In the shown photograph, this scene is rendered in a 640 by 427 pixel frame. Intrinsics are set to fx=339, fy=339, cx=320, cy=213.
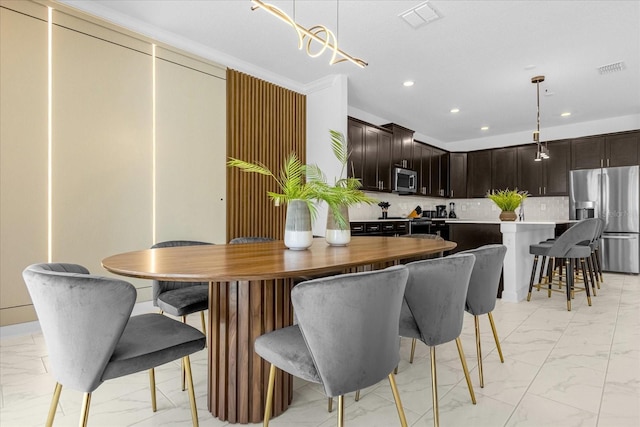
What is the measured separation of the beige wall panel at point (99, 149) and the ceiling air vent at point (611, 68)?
526 cm

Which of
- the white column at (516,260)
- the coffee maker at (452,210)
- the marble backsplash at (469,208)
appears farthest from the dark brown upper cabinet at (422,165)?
the white column at (516,260)

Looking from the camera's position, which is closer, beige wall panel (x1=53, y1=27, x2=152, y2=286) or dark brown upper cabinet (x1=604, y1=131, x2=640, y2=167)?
beige wall panel (x1=53, y1=27, x2=152, y2=286)

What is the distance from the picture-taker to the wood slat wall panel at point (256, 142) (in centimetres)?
407

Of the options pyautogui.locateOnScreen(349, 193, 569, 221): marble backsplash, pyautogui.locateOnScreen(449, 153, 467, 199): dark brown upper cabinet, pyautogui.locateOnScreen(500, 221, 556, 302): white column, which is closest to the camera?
pyautogui.locateOnScreen(500, 221, 556, 302): white column

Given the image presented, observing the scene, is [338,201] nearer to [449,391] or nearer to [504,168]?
[449,391]

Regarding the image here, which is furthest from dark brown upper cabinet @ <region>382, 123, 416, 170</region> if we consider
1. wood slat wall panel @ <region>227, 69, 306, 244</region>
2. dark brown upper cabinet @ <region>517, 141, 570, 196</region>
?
dark brown upper cabinet @ <region>517, 141, 570, 196</region>

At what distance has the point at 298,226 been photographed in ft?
6.19

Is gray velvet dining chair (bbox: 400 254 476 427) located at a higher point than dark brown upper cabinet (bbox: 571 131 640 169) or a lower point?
lower

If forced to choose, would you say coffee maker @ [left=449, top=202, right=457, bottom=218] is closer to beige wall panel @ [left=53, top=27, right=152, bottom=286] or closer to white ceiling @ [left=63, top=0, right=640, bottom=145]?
white ceiling @ [left=63, top=0, right=640, bottom=145]

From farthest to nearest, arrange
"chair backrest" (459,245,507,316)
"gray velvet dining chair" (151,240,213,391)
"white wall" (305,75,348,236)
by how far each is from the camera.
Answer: "white wall" (305,75,348,236), "gray velvet dining chair" (151,240,213,391), "chair backrest" (459,245,507,316)

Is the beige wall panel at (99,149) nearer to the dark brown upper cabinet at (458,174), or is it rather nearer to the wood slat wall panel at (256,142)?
the wood slat wall panel at (256,142)

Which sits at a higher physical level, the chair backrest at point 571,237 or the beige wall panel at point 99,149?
the beige wall panel at point 99,149

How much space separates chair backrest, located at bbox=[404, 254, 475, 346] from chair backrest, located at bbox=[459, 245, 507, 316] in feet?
1.01

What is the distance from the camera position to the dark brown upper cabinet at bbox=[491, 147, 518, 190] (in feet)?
23.0
